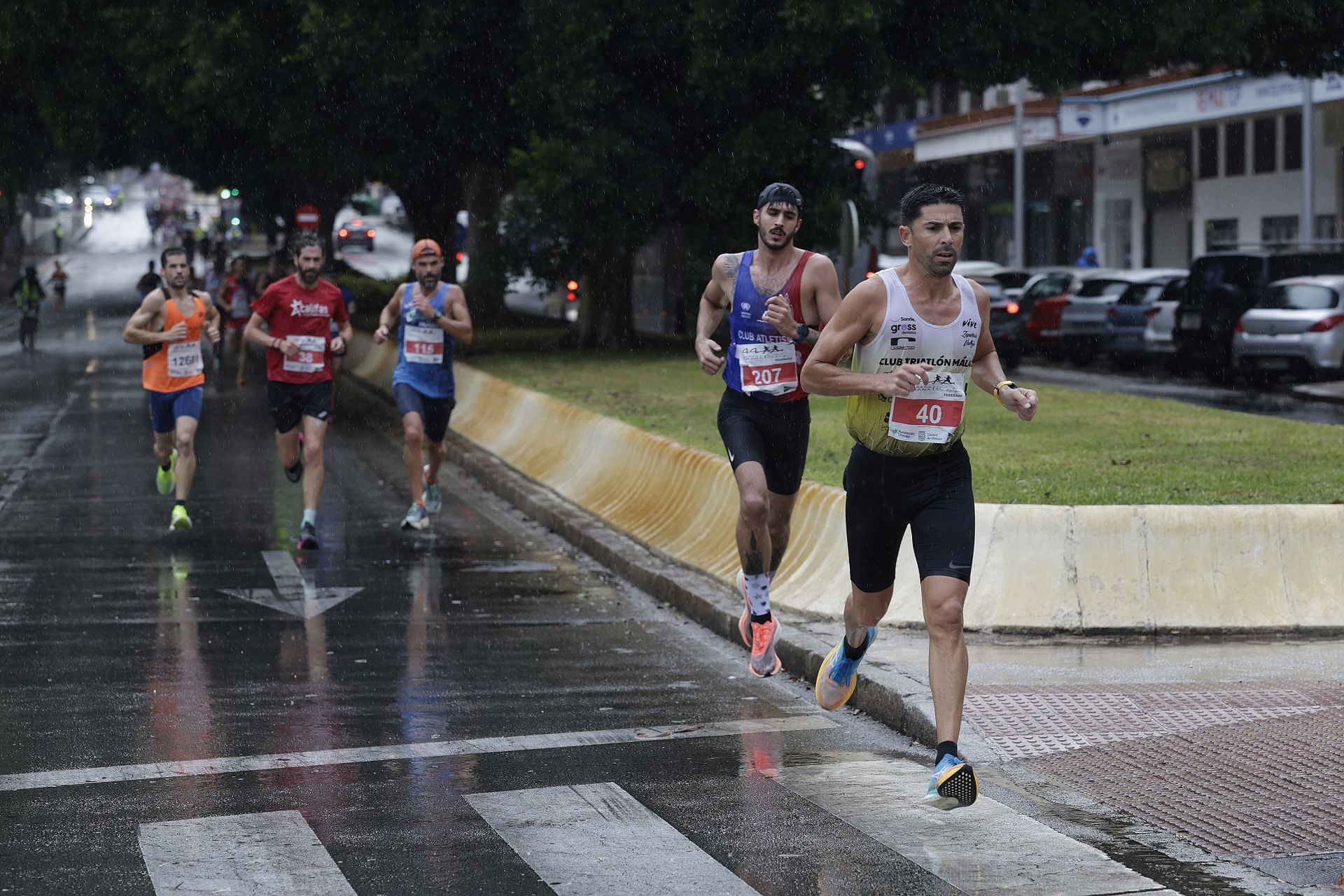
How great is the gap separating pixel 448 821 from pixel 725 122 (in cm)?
2299

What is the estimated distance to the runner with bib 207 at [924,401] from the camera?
612 centimetres

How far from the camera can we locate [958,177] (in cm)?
6425

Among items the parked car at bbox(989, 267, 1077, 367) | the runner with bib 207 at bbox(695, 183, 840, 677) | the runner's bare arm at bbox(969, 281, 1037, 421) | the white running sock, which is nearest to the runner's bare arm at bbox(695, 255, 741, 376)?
the runner with bib 207 at bbox(695, 183, 840, 677)

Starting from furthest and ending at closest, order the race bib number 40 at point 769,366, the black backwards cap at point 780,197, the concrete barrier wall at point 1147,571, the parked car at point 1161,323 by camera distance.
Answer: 1. the parked car at point 1161,323
2. the concrete barrier wall at point 1147,571
3. the race bib number 40 at point 769,366
4. the black backwards cap at point 780,197

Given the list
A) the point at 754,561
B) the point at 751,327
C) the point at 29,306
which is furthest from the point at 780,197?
the point at 29,306

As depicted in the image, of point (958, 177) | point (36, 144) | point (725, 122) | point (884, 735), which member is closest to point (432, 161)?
point (725, 122)

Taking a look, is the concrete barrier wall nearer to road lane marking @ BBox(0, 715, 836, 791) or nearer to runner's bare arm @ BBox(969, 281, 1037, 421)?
road lane marking @ BBox(0, 715, 836, 791)

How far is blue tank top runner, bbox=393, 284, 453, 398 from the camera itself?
1345 cm

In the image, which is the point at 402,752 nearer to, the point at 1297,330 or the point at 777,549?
the point at 777,549

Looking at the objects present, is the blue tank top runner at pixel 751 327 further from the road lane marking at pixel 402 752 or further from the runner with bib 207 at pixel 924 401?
the runner with bib 207 at pixel 924 401

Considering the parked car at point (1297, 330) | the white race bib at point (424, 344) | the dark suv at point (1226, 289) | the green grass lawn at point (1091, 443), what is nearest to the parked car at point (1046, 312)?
the dark suv at point (1226, 289)

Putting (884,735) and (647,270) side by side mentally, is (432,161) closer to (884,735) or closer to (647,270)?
(647,270)

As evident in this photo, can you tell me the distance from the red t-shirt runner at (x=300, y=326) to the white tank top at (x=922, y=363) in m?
7.27

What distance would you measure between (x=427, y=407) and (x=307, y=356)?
1.07 meters
